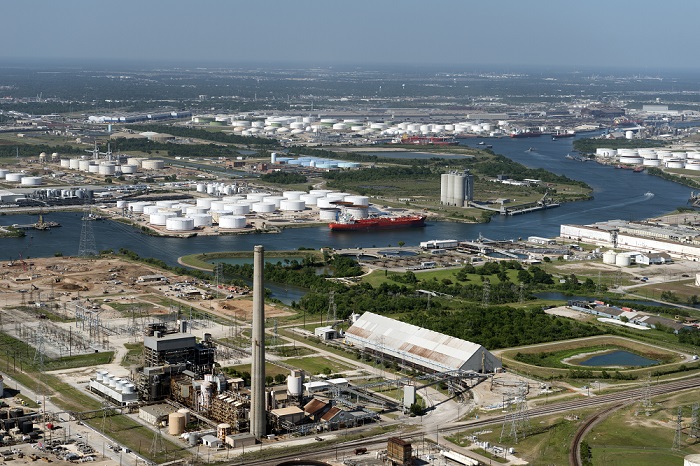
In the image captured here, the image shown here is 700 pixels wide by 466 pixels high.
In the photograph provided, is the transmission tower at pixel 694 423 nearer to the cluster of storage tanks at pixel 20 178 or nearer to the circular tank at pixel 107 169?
the cluster of storage tanks at pixel 20 178

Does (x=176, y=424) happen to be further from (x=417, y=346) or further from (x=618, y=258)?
(x=618, y=258)

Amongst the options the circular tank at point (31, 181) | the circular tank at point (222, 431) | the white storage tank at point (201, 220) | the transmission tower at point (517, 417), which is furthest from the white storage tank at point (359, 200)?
the circular tank at point (222, 431)

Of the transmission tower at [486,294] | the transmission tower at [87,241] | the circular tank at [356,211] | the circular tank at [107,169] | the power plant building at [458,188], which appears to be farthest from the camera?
the circular tank at [107,169]

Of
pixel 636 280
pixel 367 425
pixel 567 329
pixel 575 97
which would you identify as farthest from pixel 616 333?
pixel 575 97

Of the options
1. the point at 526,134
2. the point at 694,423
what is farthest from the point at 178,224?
the point at 526,134

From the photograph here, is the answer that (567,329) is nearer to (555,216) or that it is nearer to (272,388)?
(272,388)

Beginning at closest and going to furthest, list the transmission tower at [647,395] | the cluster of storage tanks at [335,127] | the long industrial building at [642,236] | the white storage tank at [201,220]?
the transmission tower at [647,395] → the long industrial building at [642,236] → the white storage tank at [201,220] → the cluster of storage tanks at [335,127]

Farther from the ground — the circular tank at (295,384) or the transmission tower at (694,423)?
the circular tank at (295,384)

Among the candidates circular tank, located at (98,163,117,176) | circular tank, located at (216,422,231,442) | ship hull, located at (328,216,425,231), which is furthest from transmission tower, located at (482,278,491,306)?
circular tank, located at (98,163,117,176)
